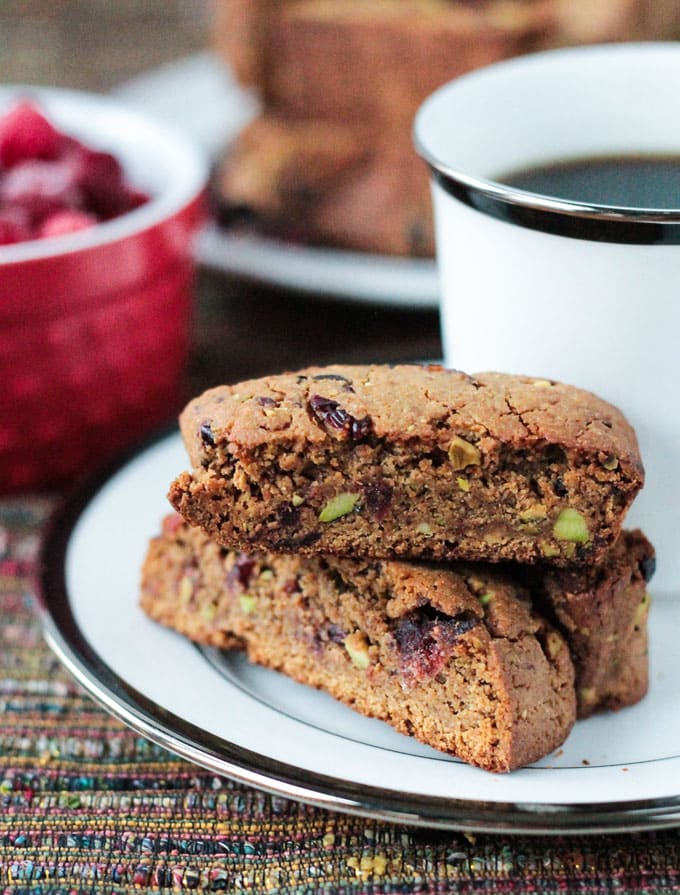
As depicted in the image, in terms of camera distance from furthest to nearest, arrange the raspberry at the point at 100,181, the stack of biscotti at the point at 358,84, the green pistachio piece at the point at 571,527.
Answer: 1. the stack of biscotti at the point at 358,84
2. the raspberry at the point at 100,181
3. the green pistachio piece at the point at 571,527

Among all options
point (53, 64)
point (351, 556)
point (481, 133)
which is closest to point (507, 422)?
point (351, 556)

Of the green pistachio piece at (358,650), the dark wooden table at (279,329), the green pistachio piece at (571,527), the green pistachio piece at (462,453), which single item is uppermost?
the green pistachio piece at (462,453)

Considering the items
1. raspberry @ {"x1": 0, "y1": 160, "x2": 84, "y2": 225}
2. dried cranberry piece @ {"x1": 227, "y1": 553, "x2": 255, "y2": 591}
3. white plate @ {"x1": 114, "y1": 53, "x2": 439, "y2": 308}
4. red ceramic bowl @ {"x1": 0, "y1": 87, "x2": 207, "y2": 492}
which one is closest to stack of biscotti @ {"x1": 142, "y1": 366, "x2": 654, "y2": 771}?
dried cranberry piece @ {"x1": 227, "y1": 553, "x2": 255, "y2": 591}

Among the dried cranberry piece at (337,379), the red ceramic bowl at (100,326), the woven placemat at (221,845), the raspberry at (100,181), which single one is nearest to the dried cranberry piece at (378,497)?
the dried cranberry piece at (337,379)

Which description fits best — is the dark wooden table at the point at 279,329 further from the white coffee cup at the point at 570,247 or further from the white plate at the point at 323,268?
the white coffee cup at the point at 570,247

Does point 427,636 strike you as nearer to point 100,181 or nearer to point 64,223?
point 64,223

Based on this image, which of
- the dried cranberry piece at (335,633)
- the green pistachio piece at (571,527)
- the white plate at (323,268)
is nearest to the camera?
the green pistachio piece at (571,527)

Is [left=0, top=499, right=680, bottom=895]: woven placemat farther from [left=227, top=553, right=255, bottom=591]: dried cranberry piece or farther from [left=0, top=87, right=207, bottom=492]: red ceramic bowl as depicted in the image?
[left=0, top=87, right=207, bottom=492]: red ceramic bowl
